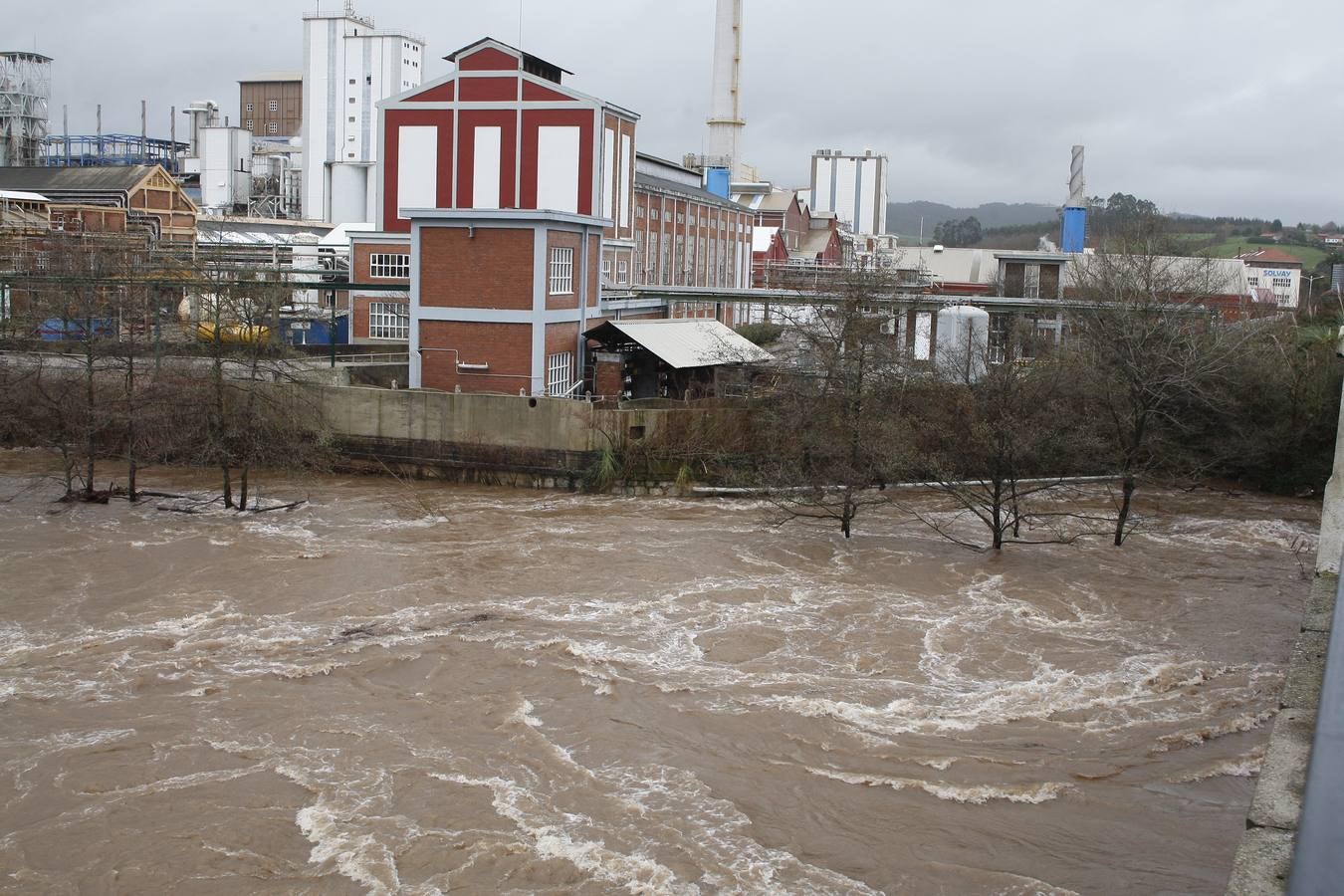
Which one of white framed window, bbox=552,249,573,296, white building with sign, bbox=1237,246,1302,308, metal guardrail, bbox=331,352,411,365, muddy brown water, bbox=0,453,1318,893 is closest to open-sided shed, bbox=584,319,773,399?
white framed window, bbox=552,249,573,296

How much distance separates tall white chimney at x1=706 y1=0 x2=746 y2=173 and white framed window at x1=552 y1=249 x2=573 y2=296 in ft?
138

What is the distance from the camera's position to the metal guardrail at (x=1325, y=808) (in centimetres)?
455

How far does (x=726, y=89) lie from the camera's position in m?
71.8

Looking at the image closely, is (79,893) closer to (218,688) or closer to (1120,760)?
(218,688)

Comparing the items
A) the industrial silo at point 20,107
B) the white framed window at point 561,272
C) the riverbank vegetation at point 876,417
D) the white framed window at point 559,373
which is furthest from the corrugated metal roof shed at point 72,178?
the white framed window at point 559,373

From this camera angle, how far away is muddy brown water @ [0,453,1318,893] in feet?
34.3

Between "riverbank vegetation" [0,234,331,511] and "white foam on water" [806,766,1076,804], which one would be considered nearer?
"white foam on water" [806,766,1076,804]

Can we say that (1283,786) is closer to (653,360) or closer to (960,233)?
(653,360)

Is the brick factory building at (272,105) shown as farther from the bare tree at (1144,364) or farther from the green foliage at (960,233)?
the green foliage at (960,233)

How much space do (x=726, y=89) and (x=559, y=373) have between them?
44465mm

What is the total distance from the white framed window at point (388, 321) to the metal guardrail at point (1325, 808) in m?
31.9

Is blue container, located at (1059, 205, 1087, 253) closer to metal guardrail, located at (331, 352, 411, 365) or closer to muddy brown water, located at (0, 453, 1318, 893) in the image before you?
metal guardrail, located at (331, 352, 411, 365)

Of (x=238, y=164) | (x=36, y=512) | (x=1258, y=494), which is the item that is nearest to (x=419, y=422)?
(x=36, y=512)

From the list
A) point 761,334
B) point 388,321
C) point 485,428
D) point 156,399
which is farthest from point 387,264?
point 761,334
